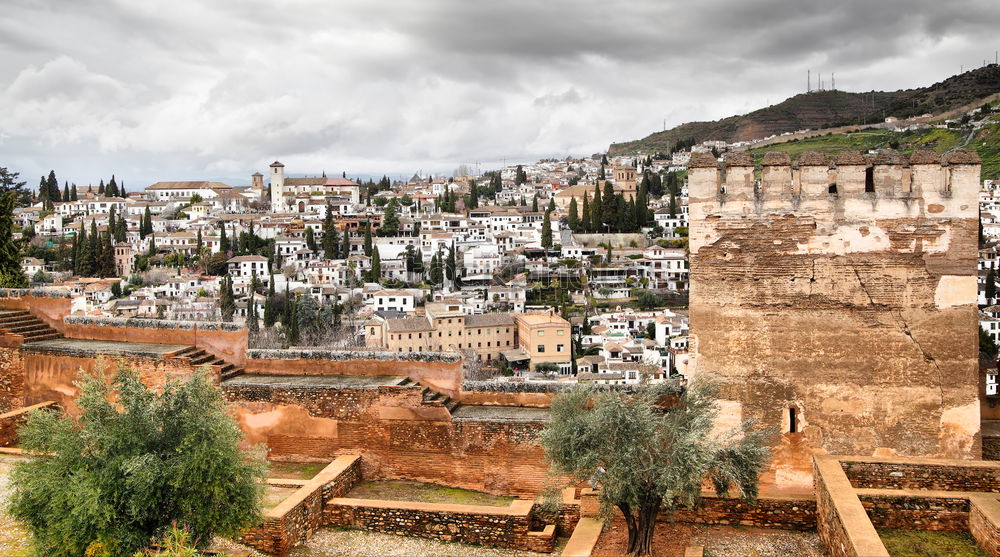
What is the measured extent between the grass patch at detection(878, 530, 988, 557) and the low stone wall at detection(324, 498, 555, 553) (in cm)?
307

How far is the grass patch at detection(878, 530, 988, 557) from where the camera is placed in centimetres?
661

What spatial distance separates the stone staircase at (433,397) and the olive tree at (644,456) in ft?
6.32

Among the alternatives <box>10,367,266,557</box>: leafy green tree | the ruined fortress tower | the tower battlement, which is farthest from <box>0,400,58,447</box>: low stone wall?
the tower battlement

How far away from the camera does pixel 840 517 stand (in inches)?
246

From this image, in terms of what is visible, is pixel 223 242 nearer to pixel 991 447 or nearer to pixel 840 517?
pixel 991 447

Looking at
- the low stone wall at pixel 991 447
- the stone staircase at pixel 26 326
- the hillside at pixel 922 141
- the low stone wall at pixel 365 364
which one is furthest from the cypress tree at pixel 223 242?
the low stone wall at pixel 991 447

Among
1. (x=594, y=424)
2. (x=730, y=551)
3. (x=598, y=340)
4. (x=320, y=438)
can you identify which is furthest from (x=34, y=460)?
(x=598, y=340)

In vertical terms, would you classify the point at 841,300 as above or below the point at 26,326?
above

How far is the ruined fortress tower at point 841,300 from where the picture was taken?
25.2 feet

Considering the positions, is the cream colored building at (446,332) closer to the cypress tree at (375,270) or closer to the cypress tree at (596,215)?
the cypress tree at (375,270)

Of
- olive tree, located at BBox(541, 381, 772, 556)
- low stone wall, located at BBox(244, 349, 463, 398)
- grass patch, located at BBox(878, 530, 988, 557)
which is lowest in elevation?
grass patch, located at BBox(878, 530, 988, 557)


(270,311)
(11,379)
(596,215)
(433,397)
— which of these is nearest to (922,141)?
(596,215)

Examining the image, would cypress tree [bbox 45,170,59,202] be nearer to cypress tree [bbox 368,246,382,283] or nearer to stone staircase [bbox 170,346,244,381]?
cypress tree [bbox 368,246,382,283]

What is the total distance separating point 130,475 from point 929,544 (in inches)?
273
